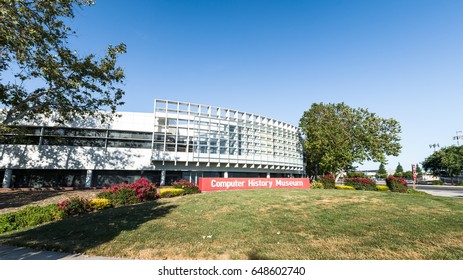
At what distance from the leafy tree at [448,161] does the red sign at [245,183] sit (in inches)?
2547

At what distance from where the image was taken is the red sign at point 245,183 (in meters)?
23.8

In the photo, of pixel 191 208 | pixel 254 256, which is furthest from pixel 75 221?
pixel 254 256

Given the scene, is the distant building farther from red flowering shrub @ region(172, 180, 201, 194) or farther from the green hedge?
the green hedge

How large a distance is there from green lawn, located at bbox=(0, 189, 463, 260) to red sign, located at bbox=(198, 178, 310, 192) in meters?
11.3

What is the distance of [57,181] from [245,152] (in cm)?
2877

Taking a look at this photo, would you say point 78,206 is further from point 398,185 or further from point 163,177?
point 398,185

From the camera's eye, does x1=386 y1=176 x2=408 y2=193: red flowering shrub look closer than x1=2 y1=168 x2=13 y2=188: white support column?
Yes

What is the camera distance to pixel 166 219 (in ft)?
35.3

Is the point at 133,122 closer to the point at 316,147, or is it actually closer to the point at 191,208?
the point at 191,208

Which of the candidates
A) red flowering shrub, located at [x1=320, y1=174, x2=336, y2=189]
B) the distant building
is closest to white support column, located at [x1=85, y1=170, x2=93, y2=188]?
the distant building

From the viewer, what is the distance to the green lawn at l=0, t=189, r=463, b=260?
626cm

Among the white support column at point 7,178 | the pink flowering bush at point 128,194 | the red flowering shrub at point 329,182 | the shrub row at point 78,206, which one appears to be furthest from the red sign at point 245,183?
the white support column at point 7,178

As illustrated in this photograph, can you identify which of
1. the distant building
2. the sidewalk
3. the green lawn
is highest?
the distant building

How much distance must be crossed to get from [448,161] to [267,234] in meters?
85.6
